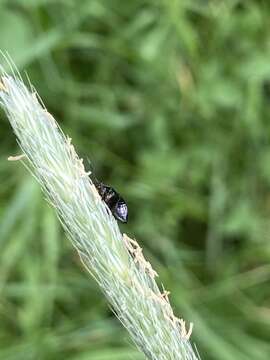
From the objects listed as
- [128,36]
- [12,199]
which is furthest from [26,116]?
[128,36]

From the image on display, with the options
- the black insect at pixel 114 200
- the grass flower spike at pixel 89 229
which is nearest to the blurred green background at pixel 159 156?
the black insect at pixel 114 200

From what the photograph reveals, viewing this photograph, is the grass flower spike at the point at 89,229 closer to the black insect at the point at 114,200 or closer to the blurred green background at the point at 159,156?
the black insect at the point at 114,200

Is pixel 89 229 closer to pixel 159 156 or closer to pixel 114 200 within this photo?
pixel 114 200

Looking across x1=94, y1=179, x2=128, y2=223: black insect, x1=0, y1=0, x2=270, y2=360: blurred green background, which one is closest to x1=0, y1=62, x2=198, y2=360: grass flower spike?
x1=94, y1=179, x2=128, y2=223: black insect

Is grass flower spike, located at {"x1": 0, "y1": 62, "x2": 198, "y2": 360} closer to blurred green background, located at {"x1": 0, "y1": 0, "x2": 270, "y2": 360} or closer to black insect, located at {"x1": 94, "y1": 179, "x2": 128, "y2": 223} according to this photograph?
black insect, located at {"x1": 94, "y1": 179, "x2": 128, "y2": 223}

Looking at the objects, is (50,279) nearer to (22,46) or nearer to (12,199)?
(12,199)

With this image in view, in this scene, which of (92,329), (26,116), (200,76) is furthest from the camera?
(200,76)
